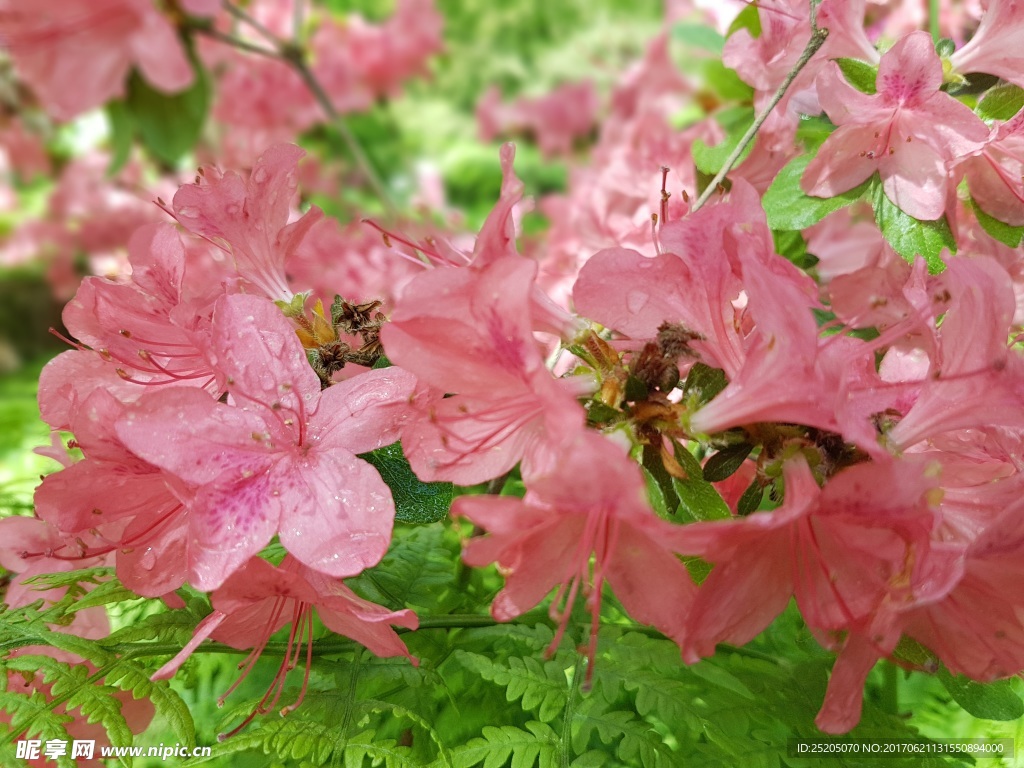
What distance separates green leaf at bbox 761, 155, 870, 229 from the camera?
563 mm

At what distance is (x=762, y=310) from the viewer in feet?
1.20

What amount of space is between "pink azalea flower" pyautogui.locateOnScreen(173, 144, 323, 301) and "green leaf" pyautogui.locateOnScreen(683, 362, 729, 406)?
281mm

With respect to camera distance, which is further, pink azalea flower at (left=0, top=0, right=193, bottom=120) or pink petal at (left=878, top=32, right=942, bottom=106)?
pink azalea flower at (left=0, top=0, right=193, bottom=120)

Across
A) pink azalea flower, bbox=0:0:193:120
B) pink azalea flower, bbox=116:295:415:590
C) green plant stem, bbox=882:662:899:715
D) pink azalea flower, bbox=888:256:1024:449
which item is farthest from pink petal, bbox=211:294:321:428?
pink azalea flower, bbox=0:0:193:120

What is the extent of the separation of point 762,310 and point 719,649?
0.31 metres

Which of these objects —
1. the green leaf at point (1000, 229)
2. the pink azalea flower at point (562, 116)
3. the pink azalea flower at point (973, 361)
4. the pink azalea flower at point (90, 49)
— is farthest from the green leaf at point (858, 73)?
the pink azalea flower at point (562, 116)

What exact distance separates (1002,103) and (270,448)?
550 millimetres

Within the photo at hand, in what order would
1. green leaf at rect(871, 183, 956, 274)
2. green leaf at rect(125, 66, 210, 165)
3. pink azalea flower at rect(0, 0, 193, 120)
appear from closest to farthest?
green leaf at rect(871, 183, 956, 274), pink azalea flower at rect(0, 0, 193, 120), green leaf at rect(125, 66, 210, 165)

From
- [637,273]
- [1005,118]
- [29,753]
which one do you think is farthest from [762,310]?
[29,753]

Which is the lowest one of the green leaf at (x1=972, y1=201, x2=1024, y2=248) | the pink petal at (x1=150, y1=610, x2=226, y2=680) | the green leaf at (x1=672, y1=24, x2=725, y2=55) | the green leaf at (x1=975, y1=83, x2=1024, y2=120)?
the pink petal at (x1=150, y1=610, x2=226, y2=680)

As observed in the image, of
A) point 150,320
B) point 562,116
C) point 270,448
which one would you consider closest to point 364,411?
point 270,448

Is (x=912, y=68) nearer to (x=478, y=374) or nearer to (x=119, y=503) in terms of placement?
(x=478, y=374)

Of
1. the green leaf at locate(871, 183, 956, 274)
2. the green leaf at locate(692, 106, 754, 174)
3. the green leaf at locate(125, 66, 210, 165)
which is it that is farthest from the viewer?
the green leaf at locate(125, 66, 210, 165)

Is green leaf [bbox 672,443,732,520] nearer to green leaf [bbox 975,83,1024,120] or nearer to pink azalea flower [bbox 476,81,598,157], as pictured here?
green leaf [bbox 975,83,1024,120]
